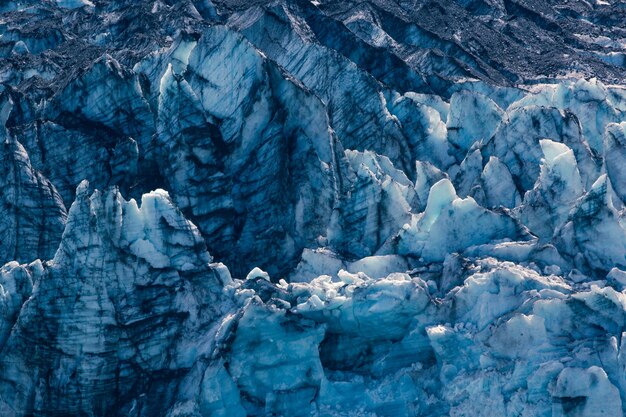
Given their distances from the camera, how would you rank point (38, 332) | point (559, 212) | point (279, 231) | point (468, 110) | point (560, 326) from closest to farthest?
point (560, 326)
point (38, 332)
point (559, 212)
point (279, 231)
point (468, 110)

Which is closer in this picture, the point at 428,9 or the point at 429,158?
the point at 429,158

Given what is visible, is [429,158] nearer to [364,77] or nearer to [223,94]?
[364,77]

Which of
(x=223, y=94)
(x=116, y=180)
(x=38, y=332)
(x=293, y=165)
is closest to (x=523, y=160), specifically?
(x=293, y=165)

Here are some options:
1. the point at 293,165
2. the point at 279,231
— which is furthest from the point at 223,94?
the point at 279,231

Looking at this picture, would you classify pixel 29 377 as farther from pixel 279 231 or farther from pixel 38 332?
pixel 279 231

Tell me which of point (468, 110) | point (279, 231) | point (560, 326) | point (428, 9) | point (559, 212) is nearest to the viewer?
point (560, 326)

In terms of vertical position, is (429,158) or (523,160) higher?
(523,160)

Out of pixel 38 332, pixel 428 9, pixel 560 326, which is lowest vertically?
pixel 428 9
